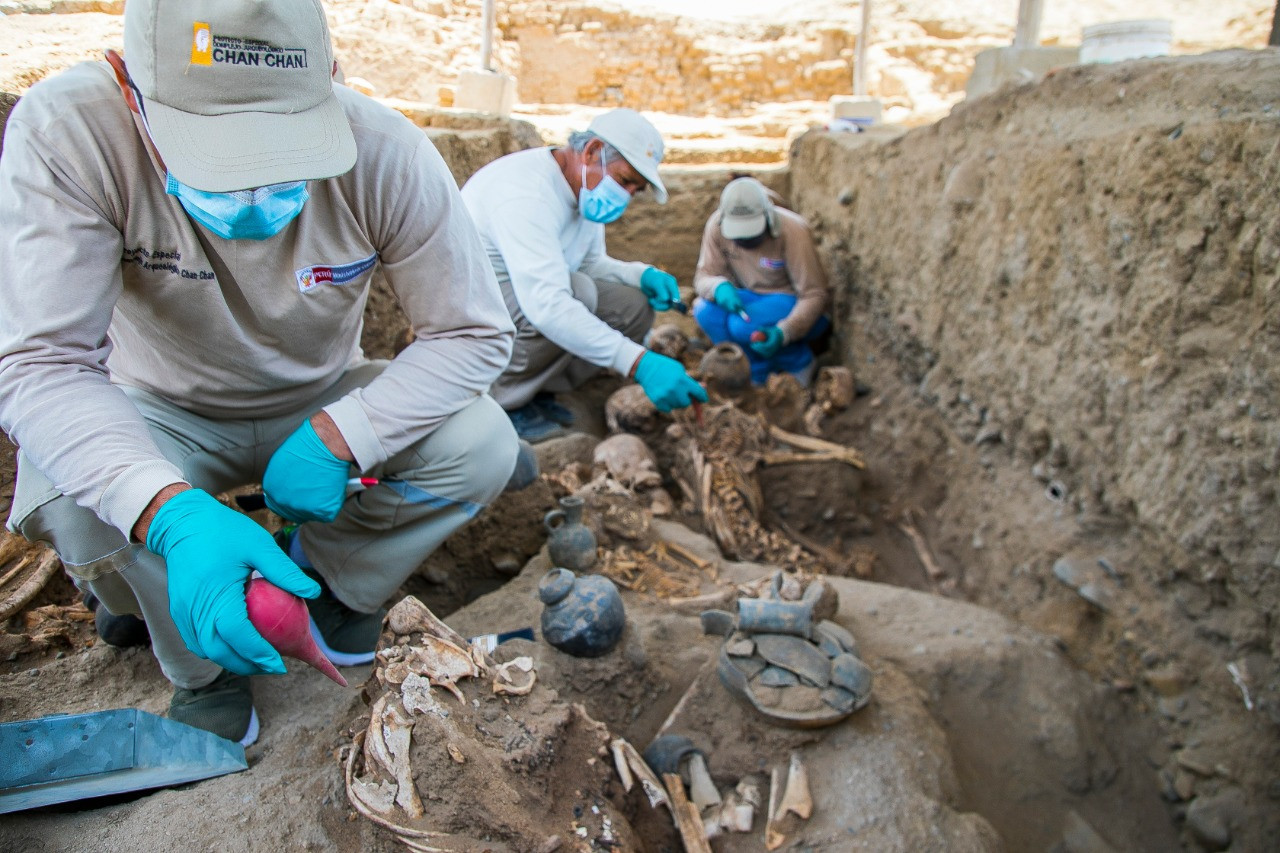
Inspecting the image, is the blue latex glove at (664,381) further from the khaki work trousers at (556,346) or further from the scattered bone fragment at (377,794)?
the scattered bone fragment at (377,794)

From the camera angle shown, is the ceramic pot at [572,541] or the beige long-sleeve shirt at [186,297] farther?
the ceramic pot at [572,541]

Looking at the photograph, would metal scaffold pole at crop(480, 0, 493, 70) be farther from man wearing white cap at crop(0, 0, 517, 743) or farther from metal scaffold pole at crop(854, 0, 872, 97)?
man wearing white cap at crop(0, 0, 517, 743)

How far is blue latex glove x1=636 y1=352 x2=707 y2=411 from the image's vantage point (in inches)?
128

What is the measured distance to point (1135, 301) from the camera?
8.32 ft

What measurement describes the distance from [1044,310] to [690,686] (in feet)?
6.74

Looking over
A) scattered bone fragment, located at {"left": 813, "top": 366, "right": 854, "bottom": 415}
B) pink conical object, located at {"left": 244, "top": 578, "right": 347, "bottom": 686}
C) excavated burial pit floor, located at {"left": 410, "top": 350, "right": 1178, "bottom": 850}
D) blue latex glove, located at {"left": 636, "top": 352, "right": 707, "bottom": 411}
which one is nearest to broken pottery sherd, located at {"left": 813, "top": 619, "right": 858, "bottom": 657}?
excavated burial pit floor, located at {"left": 410, "top": 350, "right": 1178, "bottom": 850}

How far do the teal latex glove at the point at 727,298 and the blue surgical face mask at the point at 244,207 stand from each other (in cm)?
356

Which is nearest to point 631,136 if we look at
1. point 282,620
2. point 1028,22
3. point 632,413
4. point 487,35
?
point 632,413

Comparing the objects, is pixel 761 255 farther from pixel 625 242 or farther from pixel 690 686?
pixel 690 686

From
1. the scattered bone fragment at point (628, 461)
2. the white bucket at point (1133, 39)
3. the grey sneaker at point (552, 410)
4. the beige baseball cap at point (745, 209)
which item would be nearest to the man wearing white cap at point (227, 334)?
the scattered bone fragment at point (628, 461)

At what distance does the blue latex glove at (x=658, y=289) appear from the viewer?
4.07 m

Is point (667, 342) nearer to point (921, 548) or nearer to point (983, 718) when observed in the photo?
point (921, 548)

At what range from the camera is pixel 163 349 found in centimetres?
178

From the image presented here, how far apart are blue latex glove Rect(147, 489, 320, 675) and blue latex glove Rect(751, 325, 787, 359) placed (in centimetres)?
377
